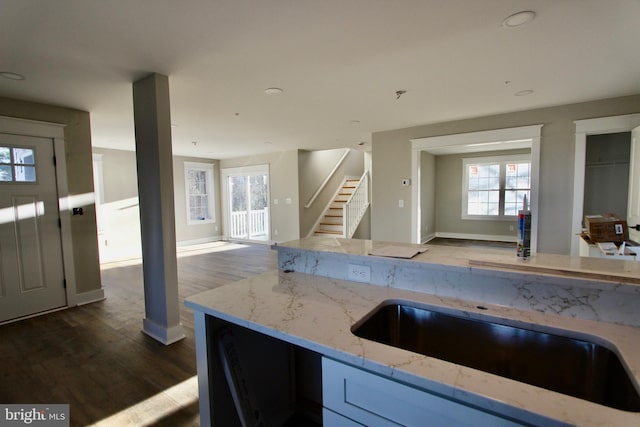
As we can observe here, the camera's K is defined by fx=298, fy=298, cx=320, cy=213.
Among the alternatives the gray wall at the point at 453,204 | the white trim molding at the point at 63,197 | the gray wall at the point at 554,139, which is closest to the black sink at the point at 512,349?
the gray wall at the point at 554,139

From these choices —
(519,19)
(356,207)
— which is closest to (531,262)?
(519,19)

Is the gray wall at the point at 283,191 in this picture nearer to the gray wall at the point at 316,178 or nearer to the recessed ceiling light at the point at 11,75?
the gray wall at the point at 316,178

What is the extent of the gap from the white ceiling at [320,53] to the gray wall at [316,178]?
11.0 feet

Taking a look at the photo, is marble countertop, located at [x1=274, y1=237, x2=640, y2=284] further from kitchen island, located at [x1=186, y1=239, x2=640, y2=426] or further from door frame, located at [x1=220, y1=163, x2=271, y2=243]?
door frame, located at [x1=220, y1=163, x2=271, y2=243]

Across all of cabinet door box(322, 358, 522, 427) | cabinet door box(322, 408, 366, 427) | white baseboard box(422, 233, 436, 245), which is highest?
cabinet door box(322, 358, 522, 427)

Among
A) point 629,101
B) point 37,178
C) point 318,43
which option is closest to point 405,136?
point 629,101

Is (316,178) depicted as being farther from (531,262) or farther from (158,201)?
(531,262)

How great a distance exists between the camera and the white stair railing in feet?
22.3

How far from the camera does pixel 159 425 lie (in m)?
1.78

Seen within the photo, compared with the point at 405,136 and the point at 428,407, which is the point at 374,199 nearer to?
Result: the point at 405,136

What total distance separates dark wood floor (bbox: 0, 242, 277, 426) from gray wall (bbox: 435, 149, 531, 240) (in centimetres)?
684

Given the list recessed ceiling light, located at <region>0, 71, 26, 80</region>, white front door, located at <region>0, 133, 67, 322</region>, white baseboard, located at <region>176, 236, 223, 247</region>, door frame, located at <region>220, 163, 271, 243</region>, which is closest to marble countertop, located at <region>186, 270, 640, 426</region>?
recessed ceiling light, located at <region>0, 71, 26, 80</region>

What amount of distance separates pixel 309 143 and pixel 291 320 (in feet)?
17.7

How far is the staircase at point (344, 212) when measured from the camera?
6.90m
